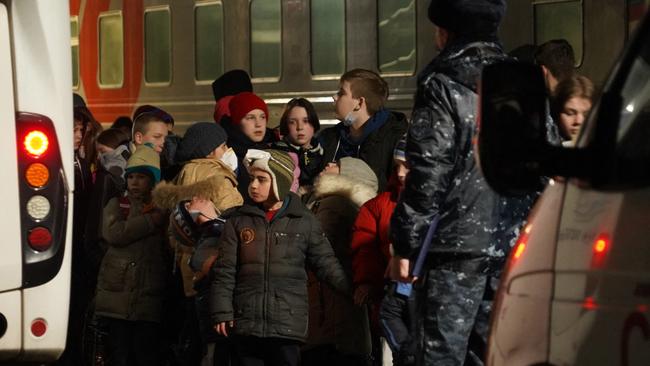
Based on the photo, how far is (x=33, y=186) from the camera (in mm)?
7832

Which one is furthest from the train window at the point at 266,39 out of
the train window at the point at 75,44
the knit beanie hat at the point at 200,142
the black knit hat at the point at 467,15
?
the black knit hat at the point at 467,15

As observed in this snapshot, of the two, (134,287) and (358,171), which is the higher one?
(358,171)

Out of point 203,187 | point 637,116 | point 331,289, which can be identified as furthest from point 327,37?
point 637,116

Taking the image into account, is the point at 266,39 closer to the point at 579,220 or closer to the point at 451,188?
the point at 451,188

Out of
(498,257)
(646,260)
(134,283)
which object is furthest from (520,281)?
(134,283)

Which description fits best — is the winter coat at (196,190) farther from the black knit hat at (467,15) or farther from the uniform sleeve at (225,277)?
the black knit hat at (467,15)

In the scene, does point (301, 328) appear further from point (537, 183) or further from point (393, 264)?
point (537, 183)

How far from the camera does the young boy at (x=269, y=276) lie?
876 centimetres

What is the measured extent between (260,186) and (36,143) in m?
1.53

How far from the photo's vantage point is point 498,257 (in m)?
6.60

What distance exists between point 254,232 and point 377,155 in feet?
7.80

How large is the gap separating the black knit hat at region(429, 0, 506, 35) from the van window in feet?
8.52

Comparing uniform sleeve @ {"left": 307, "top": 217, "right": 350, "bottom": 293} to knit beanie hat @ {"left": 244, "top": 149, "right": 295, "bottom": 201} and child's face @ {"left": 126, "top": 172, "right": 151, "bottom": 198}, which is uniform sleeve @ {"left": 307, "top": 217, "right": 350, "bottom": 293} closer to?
knit beanie hat @ {"left": 244, "top": 149, "right": 295, "bottom": 201}

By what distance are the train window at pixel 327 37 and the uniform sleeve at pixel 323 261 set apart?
6131 millimetres
